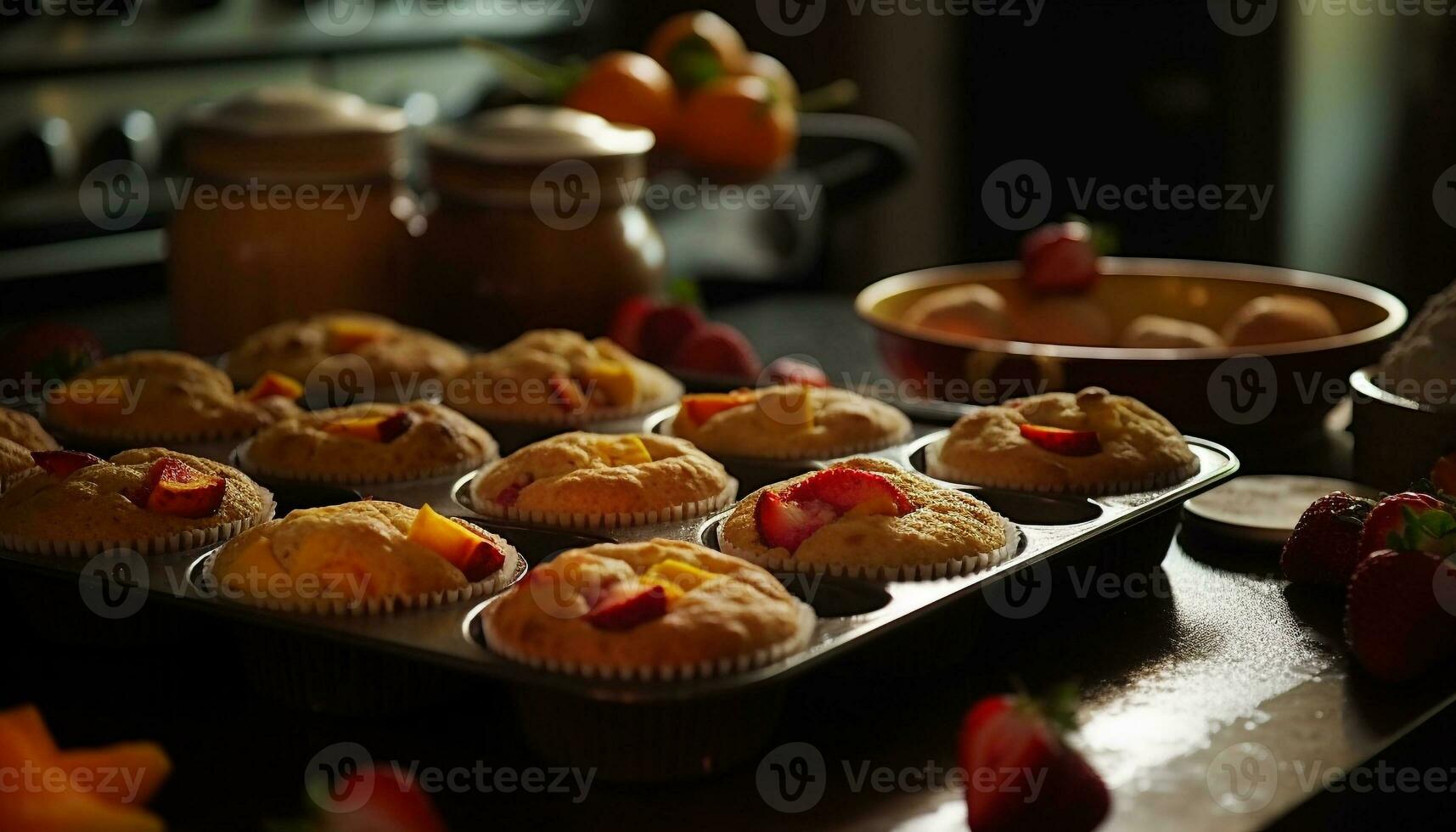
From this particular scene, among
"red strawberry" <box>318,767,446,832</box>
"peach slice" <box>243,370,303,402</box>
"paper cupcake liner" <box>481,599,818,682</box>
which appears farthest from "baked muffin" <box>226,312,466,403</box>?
A: "red strawberry" <box>318,767,446,832</box>

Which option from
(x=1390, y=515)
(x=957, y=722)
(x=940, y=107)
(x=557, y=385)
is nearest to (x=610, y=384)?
(x=557, y=385)

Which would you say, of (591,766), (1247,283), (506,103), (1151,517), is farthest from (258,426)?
(506,103)

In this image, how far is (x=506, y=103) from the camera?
4.41 metres

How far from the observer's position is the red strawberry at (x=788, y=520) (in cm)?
173

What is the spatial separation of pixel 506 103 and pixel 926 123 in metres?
1.79

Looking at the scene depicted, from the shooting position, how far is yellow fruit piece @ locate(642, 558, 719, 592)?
5.03 ft

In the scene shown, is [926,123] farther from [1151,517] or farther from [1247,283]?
[1151,517]

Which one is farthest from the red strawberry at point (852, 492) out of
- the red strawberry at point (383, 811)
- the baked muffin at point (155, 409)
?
the baked muffin at point (155, 409)

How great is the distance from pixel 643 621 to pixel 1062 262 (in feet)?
5.47

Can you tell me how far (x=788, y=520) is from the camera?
5.67 feet

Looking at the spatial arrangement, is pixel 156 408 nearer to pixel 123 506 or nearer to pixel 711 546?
pixel 123 506

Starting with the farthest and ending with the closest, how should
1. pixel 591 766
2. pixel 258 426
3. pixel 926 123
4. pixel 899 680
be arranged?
1. pixel 926 123
2. pixel 258 426
3. pixel 899 680
4. pixel 591 766

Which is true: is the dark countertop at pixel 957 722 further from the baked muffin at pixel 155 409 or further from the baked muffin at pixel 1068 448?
the baked muffin at pixel 155 409

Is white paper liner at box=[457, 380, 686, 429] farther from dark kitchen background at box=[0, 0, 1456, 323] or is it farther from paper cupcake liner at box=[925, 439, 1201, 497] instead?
dark kitchen background at box=[0, 0, 1456, 323]
